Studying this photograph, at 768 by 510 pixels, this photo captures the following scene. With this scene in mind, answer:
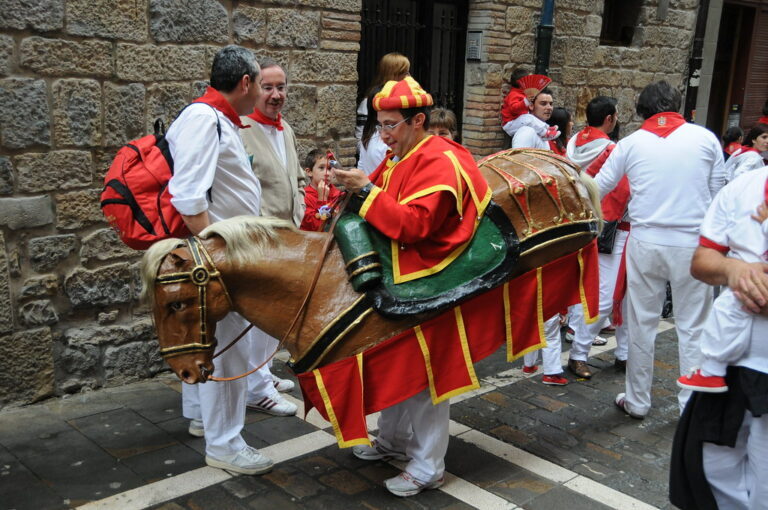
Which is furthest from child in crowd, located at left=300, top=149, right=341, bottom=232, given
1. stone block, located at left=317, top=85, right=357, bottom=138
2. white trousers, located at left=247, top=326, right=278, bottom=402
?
white trousers, located at left=247, top=326, right=278, bottom=402

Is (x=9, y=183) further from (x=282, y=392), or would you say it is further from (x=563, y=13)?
(x=563, y=13)

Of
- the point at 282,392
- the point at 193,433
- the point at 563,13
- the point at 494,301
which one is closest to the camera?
the point at 494,301

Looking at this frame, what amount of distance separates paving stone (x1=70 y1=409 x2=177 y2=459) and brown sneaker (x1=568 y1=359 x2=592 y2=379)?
2841mm

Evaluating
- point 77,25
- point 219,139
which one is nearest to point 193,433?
point 219,139

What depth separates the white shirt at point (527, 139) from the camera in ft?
22.3

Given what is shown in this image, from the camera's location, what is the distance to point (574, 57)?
27.9ft

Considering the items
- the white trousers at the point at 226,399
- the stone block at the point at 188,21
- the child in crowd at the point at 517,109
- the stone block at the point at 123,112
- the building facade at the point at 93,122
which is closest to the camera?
the white trousers at the point at 226,399

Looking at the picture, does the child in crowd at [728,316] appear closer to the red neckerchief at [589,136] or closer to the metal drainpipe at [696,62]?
the red neckerchief at [589,136]

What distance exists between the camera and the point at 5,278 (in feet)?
15.1

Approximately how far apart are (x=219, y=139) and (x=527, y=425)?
250 cm

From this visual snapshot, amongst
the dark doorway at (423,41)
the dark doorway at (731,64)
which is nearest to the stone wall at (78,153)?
the dark doorway at (423,41)

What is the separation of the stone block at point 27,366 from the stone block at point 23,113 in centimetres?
115

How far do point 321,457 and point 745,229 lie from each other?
2452 mm

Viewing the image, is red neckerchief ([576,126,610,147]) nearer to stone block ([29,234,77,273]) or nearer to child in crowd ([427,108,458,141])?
child in crowd ([427,108,458,141])
